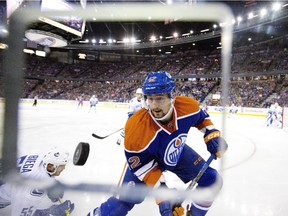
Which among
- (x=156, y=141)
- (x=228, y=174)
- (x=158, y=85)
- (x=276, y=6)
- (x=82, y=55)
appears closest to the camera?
(x=158, y=85)

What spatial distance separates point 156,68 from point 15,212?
18.3 meters

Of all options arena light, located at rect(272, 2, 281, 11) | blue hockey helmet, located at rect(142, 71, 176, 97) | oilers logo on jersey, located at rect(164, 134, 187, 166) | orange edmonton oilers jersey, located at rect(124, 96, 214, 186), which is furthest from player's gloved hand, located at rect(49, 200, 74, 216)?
arena light, located at rect(272, 2, 281, 11)

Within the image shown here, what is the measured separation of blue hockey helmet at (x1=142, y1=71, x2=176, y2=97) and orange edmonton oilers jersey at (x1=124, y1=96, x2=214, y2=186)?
186mm

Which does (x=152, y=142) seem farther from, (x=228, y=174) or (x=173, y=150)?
(x=228, y=174)

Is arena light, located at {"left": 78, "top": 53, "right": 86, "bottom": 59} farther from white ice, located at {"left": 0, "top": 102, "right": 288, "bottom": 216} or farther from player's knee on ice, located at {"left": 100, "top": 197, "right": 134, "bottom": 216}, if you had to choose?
player's knee on ice, located at {"left": 100, "top": 197, "right": 134, "bottom": 216}

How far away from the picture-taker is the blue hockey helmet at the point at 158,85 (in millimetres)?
1254

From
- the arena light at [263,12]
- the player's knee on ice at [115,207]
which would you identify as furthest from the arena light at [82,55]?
the player's knee on ice at [115,207]

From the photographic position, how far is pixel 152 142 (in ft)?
4.40

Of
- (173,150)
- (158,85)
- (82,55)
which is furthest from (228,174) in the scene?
(82,55)

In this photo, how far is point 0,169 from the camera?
594 millimetres

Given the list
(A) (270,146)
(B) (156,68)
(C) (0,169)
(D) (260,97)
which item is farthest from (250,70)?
(C) (0,169)

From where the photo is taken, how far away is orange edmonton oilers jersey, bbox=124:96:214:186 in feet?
4.33

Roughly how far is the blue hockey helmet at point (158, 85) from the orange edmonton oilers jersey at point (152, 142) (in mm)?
186

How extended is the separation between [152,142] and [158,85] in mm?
319
